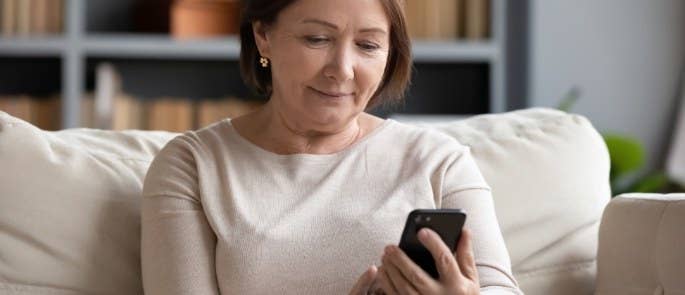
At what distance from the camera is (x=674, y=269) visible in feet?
5.57

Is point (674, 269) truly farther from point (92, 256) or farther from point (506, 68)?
point (506, 68)

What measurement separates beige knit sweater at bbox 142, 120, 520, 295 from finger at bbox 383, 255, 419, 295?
0.55 feet

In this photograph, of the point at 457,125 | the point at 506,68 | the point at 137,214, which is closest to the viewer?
the point at 137,214

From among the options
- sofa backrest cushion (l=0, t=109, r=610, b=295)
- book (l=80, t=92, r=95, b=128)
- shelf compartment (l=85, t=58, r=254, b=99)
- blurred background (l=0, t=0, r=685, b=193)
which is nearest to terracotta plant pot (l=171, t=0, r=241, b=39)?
blurred background (l=0, t=0, r=685, b=193)

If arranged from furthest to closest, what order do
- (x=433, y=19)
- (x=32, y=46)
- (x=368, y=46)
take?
(x=433, y=19)
(x=32, y=46)
(x=368, y=46)

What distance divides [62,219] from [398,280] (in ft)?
1.64

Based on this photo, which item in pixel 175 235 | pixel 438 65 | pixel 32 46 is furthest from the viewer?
pixel 438 65

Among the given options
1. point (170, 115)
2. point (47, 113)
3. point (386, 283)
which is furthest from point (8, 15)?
point (386, 283)

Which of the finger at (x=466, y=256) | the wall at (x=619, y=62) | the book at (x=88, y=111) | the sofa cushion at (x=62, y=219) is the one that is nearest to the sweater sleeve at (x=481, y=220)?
the finger at (x=466, y=256)

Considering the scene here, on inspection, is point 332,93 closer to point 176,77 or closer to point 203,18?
point 203,18

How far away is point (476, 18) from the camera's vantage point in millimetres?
4297

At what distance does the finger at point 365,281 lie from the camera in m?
1.50

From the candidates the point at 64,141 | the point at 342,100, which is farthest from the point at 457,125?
the point at 64,141

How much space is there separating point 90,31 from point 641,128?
2.07 metres
